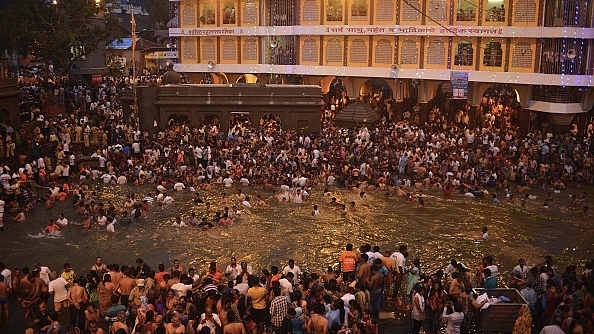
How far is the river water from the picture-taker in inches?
689

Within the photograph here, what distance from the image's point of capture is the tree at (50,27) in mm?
35781

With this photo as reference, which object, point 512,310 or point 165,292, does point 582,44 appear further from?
point 165,292

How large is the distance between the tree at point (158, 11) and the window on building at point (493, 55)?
148ft

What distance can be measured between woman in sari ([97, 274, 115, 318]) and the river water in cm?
398

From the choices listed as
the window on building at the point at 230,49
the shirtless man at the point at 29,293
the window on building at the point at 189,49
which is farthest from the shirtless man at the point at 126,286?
the window on building at the point at 189,49

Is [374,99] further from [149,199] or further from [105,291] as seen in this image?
[105,291]

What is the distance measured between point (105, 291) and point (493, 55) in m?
28.1

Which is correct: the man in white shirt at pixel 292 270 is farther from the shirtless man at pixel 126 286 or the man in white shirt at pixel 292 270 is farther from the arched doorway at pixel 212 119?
the arched doorway at pixel 212 119

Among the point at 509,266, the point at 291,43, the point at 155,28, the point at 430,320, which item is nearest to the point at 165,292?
the point at 430,320

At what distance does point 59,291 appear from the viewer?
41.2 ft

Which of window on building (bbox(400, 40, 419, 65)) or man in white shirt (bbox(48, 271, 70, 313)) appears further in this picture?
window on building (bbox(400, 40, 419, 65))

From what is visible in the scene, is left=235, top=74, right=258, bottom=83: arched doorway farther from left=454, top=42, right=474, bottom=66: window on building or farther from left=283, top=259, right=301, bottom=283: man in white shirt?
left=283, top=259, right=301, bottom=283: man in white shirt

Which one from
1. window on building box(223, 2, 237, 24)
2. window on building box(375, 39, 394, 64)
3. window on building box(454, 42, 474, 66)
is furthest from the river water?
window on building box(223, 2, 237, 24)

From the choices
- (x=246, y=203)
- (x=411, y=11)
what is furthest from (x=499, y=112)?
(x=246, y=203)
